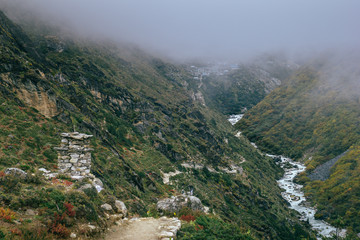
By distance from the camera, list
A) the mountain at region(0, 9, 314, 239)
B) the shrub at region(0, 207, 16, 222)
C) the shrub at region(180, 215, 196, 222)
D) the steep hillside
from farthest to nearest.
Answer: the steep hillside → the shrub at region(180, 215, 196, 222) → the mountain at region(0, 9, 314, 239) → the shrub at region(0, 207, 16, 222)

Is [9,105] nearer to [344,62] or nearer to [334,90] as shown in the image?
[334,90]

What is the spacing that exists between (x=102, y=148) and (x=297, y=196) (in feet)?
284

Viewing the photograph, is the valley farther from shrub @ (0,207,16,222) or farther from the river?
the river

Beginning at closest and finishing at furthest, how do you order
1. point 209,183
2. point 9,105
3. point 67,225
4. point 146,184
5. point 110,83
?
point 67,225 < point 9,105 < point 146,184 < point 209,183 < point 110,83

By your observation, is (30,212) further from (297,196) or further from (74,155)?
(297,196)

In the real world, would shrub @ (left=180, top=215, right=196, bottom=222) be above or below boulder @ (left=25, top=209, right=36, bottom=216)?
below

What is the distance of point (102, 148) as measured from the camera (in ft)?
98.2

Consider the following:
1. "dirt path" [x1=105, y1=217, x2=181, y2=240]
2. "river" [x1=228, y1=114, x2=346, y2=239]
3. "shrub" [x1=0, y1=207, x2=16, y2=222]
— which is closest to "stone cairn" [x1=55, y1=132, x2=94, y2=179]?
"dirt path" [x1=105, y1=217, x2=181, y2=240]

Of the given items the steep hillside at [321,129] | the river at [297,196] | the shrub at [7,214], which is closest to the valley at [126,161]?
the shrub at [7,214]

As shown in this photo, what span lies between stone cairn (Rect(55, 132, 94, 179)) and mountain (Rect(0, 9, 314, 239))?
55.9 inches

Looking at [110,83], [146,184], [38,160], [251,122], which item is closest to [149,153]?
[146,184]

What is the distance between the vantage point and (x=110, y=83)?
188 ft

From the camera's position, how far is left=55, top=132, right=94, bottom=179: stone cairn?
42.9 ft

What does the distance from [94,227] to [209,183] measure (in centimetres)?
4604
